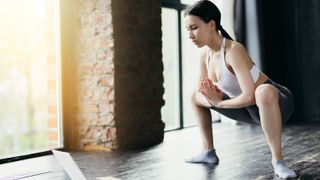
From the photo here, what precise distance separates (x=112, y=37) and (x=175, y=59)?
1.45 meters

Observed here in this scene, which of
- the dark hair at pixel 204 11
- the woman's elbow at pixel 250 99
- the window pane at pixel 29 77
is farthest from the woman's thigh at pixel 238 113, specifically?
the window pane at pixel 29 77

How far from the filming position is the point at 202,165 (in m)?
2.42

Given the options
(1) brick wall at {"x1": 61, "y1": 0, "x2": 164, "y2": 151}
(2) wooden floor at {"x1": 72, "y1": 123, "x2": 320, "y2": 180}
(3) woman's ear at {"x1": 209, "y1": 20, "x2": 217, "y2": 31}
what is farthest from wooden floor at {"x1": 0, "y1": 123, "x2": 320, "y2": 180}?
(3) woman's ear at {"x1": 209, "y1": 20, "x2": 217, "y2": 31}

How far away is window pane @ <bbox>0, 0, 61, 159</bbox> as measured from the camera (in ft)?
9.18

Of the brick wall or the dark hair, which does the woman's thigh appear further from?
the brick wall

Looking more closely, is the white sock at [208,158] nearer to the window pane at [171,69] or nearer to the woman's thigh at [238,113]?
the woman's thigh at [238,113]

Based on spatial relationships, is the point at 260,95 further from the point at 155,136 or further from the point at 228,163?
the point at 155,136

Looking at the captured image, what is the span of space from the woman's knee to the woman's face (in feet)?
1.20

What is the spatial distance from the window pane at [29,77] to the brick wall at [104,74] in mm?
84

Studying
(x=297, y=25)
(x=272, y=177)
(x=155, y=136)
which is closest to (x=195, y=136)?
(x=155, y=136)

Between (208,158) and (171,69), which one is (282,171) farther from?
(171,69)

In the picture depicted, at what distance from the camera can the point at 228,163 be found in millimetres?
2496

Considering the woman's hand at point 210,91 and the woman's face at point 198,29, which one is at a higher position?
the woman's face at point 198,29

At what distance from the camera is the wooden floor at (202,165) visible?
7.25ft
